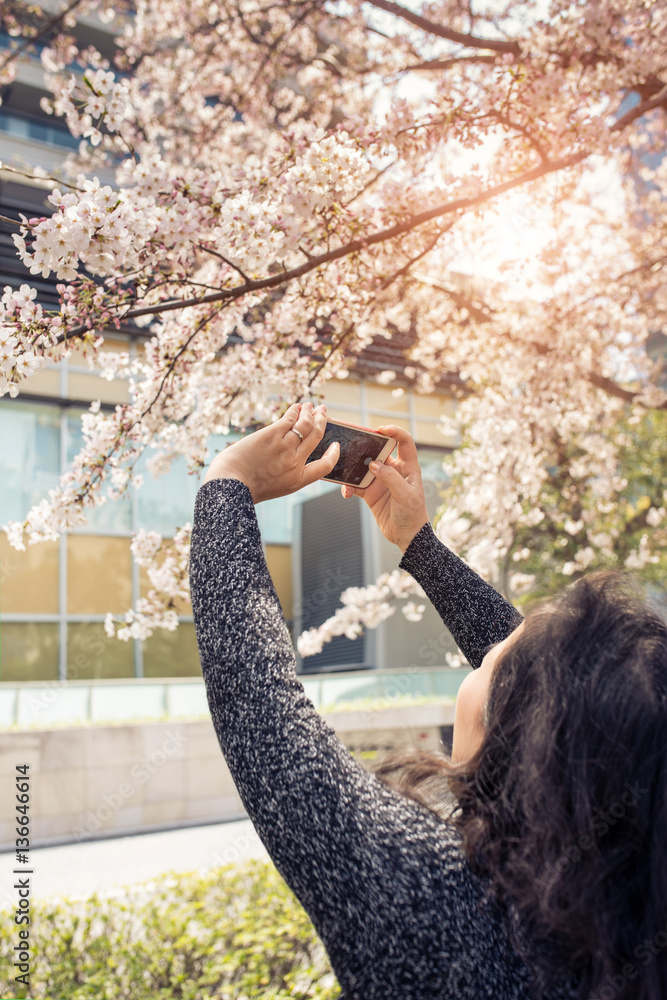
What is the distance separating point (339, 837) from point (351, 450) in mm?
887

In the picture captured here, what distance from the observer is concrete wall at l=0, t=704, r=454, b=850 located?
309 inches

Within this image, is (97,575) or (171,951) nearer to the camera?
(171,951)

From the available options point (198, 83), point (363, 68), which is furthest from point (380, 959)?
point (198, 83)

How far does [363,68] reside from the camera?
6.13m

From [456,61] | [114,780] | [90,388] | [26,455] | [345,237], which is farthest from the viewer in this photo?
[90,388]

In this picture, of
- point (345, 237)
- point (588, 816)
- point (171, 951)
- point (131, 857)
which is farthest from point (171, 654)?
point (588, 816)

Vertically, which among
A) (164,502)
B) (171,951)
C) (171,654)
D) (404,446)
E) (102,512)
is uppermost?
(164,502)

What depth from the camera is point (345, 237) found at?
2580mm

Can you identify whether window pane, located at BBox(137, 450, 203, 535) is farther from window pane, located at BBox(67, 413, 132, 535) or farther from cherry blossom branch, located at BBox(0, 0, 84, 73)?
cherry blossom branch, located at BBox(0, 0, 84, 73)

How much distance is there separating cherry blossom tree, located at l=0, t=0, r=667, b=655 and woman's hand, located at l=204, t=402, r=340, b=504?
3.37ft

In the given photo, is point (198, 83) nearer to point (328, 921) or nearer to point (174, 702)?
point (174, 702)

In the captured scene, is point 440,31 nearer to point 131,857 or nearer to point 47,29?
point 47,29

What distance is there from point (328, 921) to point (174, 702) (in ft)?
27.9

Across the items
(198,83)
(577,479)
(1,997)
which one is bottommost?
(1,997)
